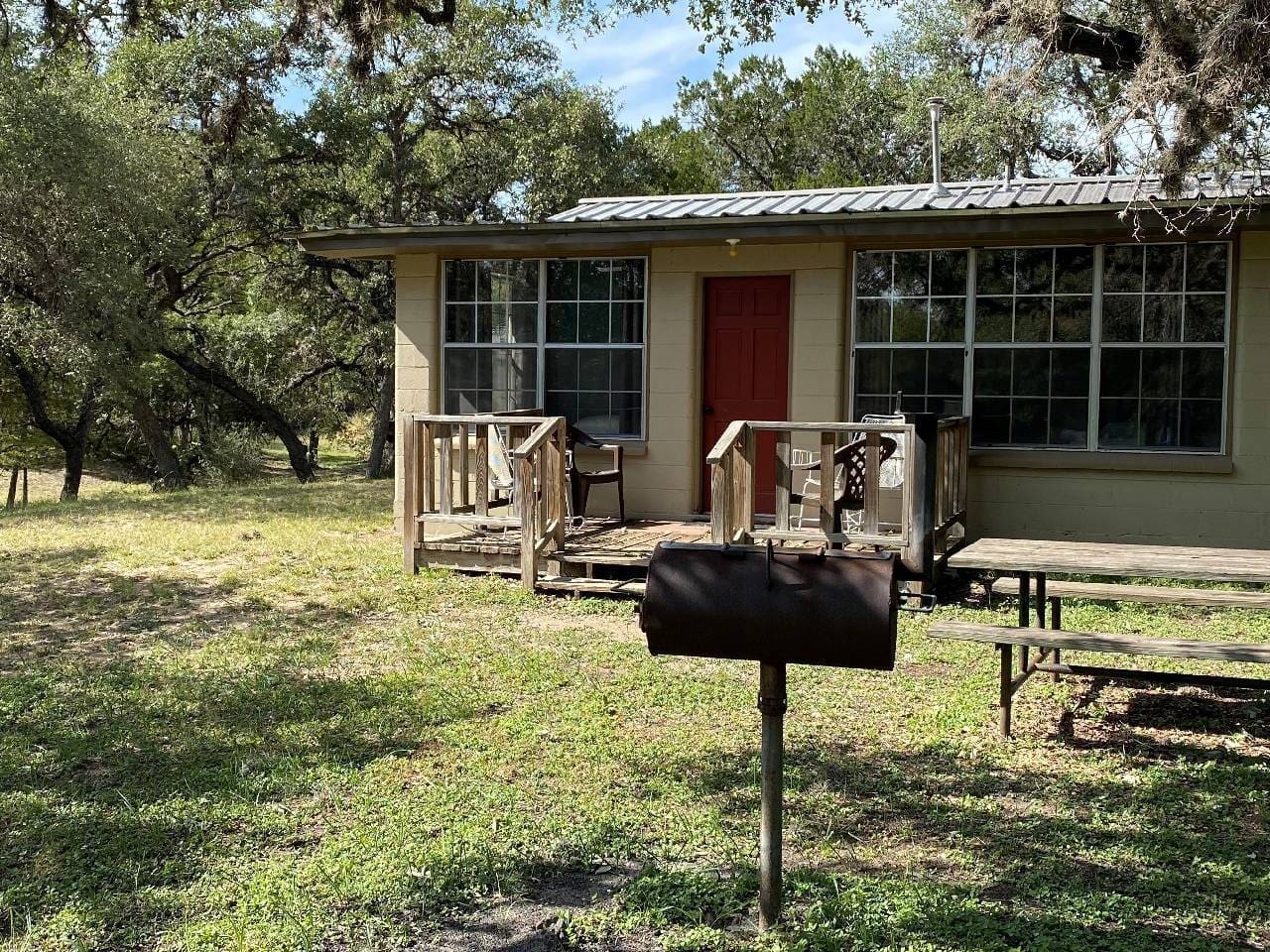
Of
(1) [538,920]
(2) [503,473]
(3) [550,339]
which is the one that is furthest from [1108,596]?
(3) [550,339]

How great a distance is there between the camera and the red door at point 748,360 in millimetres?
10188

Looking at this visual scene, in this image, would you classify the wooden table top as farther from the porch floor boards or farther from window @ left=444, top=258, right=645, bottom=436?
window @ left=444, top=258, right=645, bottom=436

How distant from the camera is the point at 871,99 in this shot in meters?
28.8

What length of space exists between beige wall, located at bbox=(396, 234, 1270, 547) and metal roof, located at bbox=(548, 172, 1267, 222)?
0.50 meters

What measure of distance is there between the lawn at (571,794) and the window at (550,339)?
11.5 ft

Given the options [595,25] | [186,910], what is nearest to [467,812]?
[186,910]

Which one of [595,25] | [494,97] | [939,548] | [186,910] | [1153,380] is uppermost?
[494,97]

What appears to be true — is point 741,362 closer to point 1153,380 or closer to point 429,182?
point 1153,380

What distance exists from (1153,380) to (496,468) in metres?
5.32

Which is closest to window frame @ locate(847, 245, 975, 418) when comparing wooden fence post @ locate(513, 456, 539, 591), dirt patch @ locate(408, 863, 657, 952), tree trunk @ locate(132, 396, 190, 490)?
wooden fence post @ locate(513, 456, 539, 591)

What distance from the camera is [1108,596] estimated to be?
18.9ft

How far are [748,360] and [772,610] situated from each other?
7.36 metres

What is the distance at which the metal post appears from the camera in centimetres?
328

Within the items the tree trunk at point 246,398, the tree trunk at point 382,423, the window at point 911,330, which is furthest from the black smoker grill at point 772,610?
the tree trunk at point 382,423
